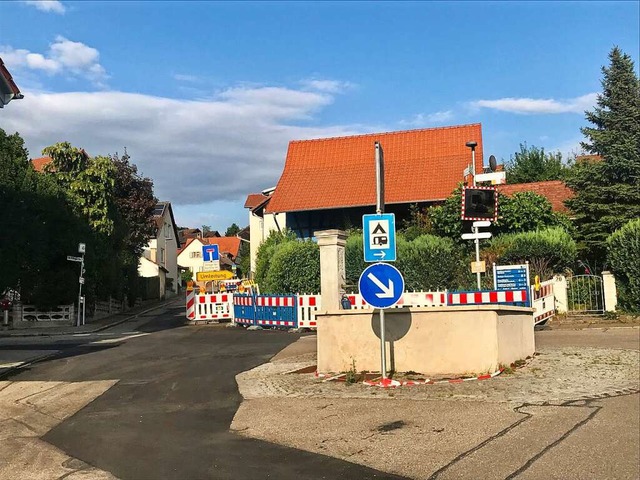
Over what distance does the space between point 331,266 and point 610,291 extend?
11.6m

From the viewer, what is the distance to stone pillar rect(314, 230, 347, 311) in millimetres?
14000

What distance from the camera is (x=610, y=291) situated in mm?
21219

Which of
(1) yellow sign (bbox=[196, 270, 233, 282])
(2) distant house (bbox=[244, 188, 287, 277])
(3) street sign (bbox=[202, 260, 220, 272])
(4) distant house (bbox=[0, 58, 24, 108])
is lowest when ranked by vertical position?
(1) yellow sign (bbox=[196, 270, 233, 282])

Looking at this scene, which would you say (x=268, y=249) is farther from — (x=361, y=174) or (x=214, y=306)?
(x=361, y=174)

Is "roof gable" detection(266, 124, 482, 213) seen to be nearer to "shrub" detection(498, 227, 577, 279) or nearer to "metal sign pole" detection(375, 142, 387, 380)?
"shrub" detection(498, 227, 577, 279)

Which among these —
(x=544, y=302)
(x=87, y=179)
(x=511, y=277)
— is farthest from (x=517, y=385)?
(x=87, y=179)

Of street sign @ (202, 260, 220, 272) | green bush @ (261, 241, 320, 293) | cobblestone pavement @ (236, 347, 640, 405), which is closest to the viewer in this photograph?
cobblestone pavement @ (236, 347, 640, 405)

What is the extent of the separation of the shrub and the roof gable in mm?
7855

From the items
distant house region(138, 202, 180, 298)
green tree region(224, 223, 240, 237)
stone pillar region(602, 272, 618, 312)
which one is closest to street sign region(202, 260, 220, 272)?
stone pillar region(602, 272, 618, 312)

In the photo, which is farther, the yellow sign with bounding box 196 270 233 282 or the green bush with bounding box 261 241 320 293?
the yellow sign with bounding box 196 270 233 282

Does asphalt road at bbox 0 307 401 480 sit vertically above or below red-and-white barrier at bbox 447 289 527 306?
below

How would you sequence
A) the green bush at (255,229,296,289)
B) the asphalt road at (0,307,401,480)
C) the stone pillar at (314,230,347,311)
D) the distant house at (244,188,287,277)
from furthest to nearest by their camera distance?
the distant house at (244,188,287,277), the green bush at (255,229,296,289), the stone pillar at (314,230,347,311), the asphalt road at (0,307,401,480)

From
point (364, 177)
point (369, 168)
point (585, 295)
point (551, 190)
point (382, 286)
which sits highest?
point (369, 168)

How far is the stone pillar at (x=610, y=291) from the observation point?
21.2m
